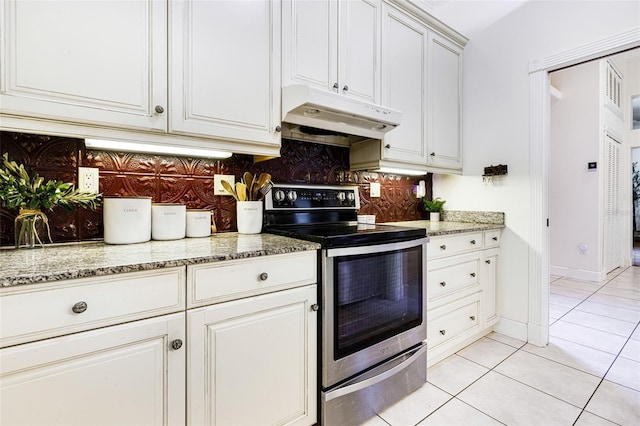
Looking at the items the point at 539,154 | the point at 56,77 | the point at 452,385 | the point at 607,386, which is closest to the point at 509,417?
the point at 452,385

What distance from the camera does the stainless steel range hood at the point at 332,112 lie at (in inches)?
59.4

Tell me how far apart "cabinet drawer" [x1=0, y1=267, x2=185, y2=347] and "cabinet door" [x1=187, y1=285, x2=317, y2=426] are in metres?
0.13

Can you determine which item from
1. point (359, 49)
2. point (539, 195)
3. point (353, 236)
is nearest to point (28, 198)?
point (353, 236)

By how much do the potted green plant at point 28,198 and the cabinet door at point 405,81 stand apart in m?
1.75

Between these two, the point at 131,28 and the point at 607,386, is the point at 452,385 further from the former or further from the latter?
the point at 131,28

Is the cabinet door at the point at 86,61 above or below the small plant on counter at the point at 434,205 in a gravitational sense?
above

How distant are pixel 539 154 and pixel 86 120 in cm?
271

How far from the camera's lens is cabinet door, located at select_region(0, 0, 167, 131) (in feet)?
3.44

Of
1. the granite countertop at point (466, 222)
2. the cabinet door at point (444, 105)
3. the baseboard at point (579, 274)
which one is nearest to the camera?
the granite countertop at point (466, 222)

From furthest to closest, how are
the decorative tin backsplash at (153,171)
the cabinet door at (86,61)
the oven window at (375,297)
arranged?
the oven window at (375,297)
the decorative tin backsplash at (153,171)
the cabinet door at (86,61)

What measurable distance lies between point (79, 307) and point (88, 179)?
77 cm

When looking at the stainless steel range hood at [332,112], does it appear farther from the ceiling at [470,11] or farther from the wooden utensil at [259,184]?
the ceiling at [470,11]

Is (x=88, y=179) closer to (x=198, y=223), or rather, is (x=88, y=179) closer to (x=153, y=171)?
(x=153, y=171)

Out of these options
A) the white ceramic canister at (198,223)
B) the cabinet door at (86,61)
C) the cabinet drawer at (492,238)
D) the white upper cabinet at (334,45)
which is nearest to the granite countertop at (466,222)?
the cabinet drawer at (492,238)
